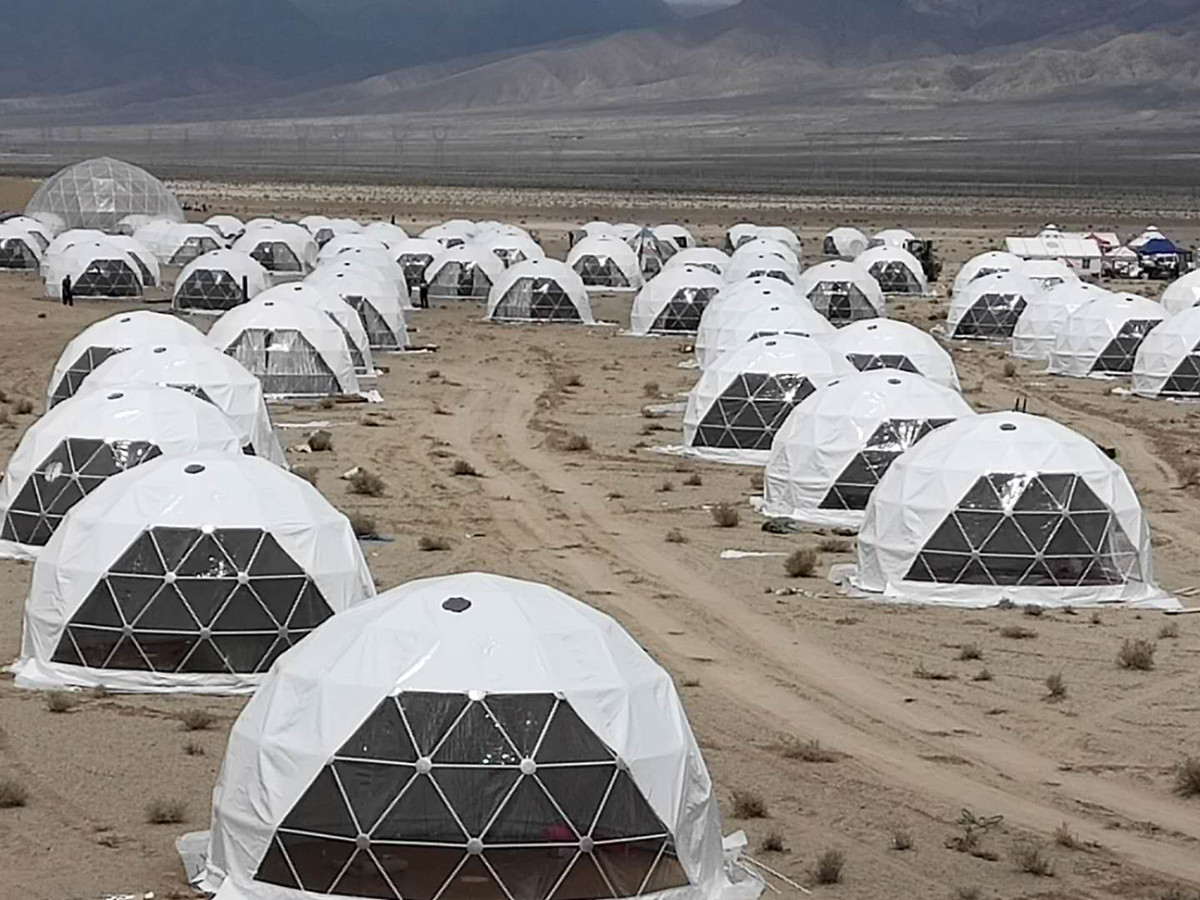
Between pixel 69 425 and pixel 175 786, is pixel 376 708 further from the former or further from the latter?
pixel 69 425

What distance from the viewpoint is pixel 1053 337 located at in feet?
218

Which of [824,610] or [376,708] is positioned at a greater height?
[376,708]

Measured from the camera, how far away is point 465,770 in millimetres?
16406

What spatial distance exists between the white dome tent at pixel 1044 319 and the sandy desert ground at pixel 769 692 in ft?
47.1

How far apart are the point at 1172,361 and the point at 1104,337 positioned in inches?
226

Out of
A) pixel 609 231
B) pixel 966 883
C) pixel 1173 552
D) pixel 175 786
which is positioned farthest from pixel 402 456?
pixel 609 231

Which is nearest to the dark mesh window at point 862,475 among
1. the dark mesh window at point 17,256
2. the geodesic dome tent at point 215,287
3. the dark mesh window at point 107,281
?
the geodesic dome tent at point 215,287

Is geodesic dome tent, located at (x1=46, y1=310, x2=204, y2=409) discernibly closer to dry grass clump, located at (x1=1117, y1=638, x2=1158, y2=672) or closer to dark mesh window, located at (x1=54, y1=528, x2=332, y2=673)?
dark mesh window, located at (x1=54, y1=528, x2=332, y2=673)

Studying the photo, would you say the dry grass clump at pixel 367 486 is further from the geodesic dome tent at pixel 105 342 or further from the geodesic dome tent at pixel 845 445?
the geodesic dome tent at pixel 105 342

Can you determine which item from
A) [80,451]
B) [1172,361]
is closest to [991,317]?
[1172,361]

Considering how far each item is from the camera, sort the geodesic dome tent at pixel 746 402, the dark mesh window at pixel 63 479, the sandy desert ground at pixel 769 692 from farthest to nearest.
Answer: the geodesic dome tent at pixel 746 402
the dark mesh window at pixel 63 479
the sandy desert ground at pixel 769 692

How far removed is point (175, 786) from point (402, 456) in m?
23.0

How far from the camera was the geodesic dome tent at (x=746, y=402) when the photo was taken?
43875mm

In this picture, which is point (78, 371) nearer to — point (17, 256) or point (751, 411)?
point (751, 411)
